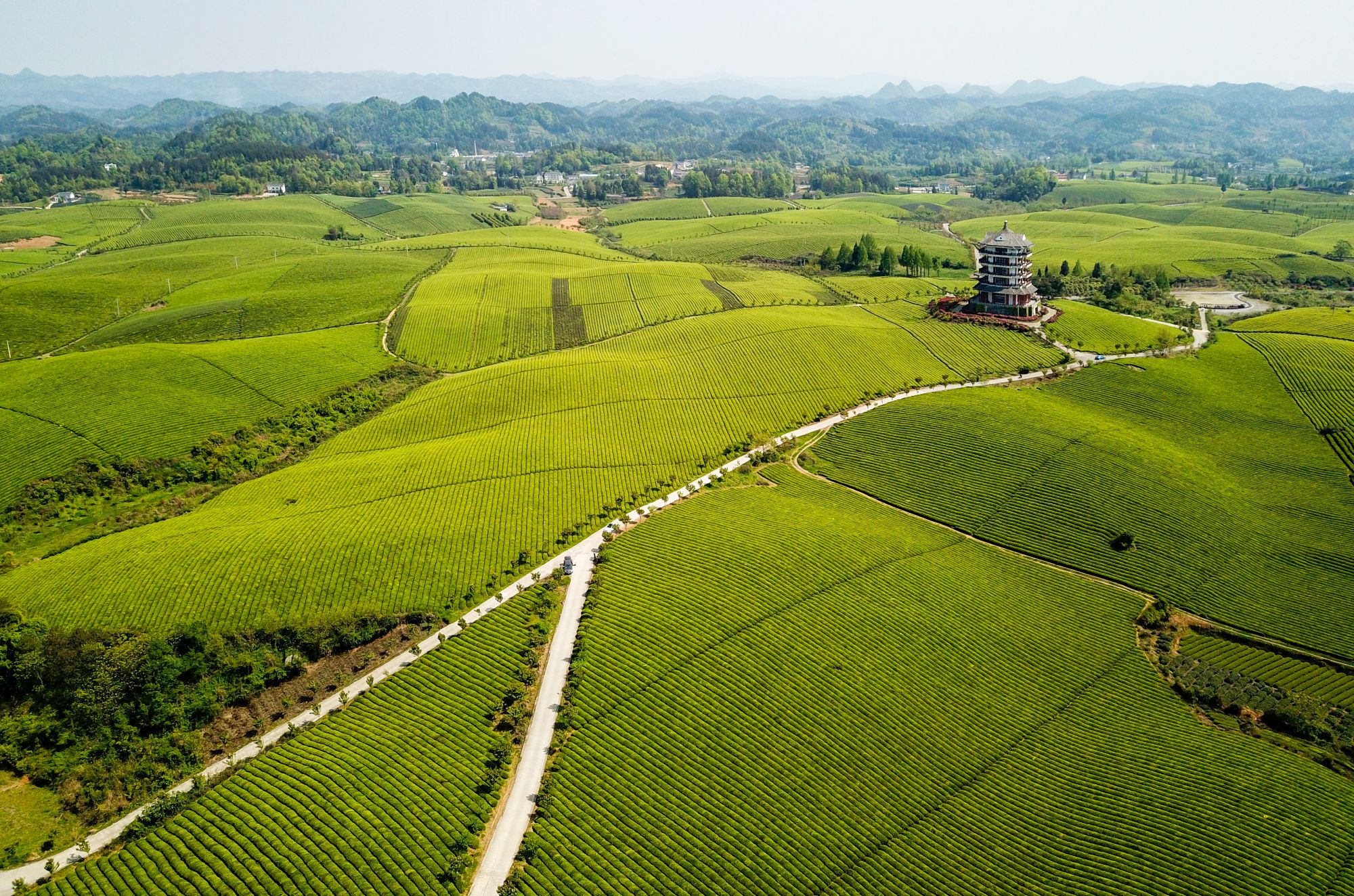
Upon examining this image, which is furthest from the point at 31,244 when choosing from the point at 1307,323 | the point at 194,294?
the point at 1307,323

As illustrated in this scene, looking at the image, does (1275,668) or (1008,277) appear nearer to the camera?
(1275,668)

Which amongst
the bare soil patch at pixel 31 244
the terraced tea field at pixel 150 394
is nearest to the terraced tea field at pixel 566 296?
the terraced tea field at pixel 150 394

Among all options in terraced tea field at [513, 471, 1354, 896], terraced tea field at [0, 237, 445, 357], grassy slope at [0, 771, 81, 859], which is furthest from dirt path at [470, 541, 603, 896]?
terraced tea field at [0, 237, 445, 357]

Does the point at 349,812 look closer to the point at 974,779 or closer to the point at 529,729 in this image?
the point at 529,729

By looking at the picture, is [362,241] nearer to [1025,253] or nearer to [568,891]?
[1025,253]

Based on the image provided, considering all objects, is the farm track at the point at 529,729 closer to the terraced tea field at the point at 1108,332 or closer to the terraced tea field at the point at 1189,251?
the terraced tea field at the point at 1108,332

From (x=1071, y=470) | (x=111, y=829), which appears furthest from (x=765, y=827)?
(x=1071, y=470)
